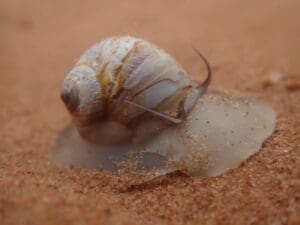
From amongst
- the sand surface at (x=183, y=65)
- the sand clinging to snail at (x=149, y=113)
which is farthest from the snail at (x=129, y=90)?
the sand surface at (x=183, y=65)

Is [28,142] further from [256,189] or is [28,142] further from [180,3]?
[180,3]

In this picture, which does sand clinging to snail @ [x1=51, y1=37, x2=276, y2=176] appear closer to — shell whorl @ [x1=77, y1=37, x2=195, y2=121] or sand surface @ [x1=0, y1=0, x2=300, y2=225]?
shell whorl @ [x1=77, y1=37, x2=195, y2=121]

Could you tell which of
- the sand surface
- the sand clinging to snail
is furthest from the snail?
the sand surface

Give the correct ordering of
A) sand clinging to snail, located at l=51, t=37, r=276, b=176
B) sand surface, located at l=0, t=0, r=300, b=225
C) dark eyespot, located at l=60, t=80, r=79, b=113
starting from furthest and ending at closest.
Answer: dark eyespot, located at l=60, t=80, r=79, b=113
sand clinging to snail, located at l=51, t=37, r=276, b=176
sand surface, located at l=0, t=0, r=300, b=225

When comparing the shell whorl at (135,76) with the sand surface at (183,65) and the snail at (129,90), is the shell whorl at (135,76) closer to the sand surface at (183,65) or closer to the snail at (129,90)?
the snail at (129,90)

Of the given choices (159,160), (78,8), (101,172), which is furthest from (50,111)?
(78,8)

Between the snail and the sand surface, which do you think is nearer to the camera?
the sand surface
